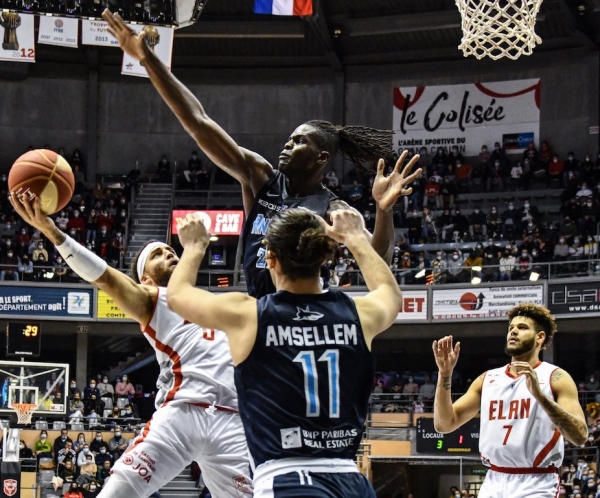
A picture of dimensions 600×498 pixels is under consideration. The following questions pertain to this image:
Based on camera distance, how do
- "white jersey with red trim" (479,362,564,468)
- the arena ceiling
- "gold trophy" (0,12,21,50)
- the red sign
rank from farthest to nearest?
the arena ceiling < the red sign < "gold trophy" (0,12,21,50) < "white jersey with red trim" (479,362,564,468)

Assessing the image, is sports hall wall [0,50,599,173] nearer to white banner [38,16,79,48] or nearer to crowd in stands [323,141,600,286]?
crowd in stands [323,141,600,286]

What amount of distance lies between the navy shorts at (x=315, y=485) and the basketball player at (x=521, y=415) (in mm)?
3274

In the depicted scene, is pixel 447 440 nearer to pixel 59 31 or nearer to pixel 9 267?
pixel 9 267

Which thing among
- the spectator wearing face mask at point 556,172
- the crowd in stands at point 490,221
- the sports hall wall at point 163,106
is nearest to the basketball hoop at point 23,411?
the crowd in stands at point 490,221

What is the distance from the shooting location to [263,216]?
654 centimetres

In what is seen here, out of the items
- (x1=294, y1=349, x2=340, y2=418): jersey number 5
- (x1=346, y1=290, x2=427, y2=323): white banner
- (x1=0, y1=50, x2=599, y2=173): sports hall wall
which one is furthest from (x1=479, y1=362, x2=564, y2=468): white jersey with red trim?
(x1=0, y1=50, x2=599, y2=173): sports hall wall

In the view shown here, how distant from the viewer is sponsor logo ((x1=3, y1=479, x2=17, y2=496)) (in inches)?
918

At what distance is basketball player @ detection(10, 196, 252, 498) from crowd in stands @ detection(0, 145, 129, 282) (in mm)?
24960

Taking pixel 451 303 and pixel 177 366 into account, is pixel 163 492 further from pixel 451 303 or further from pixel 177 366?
pixel 177 366

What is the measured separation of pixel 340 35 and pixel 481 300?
1159 centimetres

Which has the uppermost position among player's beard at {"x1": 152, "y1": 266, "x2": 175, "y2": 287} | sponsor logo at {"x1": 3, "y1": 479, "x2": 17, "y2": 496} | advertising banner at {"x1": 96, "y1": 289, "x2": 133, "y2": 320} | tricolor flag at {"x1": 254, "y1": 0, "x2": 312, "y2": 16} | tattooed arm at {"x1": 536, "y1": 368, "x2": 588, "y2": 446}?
tricolor flag at {"x1": 254, "y1": 0, "x2": 312, "y2": 16}

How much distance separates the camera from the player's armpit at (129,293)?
6445mm

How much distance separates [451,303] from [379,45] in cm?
1118

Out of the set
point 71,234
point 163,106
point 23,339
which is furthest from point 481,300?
point 163,106
